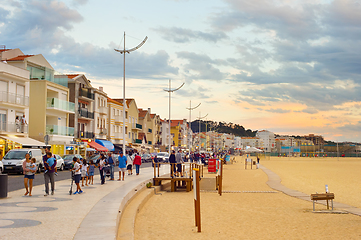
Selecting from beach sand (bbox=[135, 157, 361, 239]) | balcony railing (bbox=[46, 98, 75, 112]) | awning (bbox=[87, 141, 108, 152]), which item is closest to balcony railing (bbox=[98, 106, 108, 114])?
awning (bbox=[87, 141, 108, 152])

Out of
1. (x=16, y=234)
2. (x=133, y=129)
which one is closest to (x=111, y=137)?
(x=133, y=129)

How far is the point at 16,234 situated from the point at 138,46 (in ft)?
90.7

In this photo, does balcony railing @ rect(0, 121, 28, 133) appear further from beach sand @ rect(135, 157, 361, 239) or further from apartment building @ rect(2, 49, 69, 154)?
beach sand @ rect(135, 157, 361, 239)

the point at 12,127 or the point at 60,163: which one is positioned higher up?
the point at 12,127

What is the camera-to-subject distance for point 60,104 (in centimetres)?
4375

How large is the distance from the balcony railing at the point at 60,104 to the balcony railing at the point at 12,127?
5787 millimetres

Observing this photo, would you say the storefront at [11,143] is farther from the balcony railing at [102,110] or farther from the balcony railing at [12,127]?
the balcony railing at [102,110]

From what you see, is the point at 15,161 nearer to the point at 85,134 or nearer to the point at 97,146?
the point at 97,146

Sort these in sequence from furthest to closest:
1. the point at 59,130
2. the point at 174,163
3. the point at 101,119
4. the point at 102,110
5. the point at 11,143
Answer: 1. the point at 101,119
2. the point at 102,110
3. the point at 59,130
4. the point at 11,143
5. the point at 174,163

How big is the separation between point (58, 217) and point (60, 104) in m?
36.2

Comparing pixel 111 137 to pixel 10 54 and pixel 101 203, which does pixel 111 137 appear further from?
pixel 101 203

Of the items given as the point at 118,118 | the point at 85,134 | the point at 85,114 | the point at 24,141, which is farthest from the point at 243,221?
the point at 118,118

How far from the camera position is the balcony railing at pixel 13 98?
1371 inches

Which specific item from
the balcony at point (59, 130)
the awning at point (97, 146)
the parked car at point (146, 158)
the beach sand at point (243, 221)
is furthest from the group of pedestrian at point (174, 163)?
the parked car at point (146, 158)
